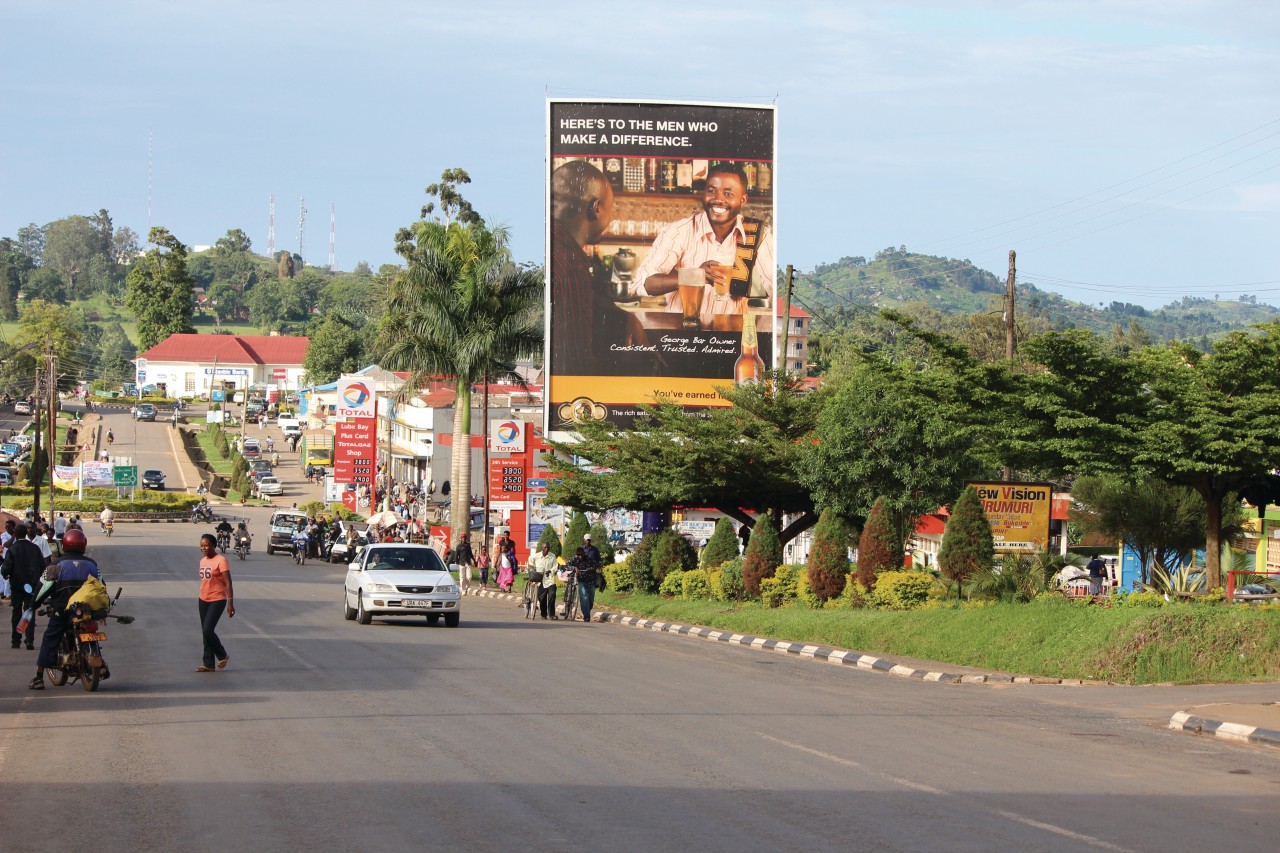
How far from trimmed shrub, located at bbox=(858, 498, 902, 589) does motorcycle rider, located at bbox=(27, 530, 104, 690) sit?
1528 centimetres

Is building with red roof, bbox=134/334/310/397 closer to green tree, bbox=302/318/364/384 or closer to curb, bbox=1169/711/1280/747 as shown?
green tree, bbox=302/318/364/384

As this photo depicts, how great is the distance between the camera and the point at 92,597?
595 inches

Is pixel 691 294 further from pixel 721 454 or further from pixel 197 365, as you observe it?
pixel 197 365

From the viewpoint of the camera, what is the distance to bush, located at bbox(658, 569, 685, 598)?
3425cm

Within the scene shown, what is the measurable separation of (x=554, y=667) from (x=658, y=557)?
55.9 feet

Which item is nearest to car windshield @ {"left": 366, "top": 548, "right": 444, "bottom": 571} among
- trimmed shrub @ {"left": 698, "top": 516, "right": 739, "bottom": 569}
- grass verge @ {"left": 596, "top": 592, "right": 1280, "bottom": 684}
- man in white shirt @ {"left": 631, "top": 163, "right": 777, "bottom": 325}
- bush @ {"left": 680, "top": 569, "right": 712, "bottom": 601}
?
grass verge @ {"left": 596, "top": 592, "right": 1280, "bottom": 684}

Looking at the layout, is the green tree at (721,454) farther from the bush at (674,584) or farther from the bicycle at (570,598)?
the bicycle at (570,598)

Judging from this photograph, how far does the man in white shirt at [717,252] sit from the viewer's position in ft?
127

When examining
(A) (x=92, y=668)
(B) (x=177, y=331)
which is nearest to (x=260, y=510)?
(A) (x=92, y=668)

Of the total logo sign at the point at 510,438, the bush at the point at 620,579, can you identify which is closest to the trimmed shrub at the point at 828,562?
the bush at the point at 620,579

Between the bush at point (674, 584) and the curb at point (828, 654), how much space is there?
77.8 inches

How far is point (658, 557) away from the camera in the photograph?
3597 centimetres

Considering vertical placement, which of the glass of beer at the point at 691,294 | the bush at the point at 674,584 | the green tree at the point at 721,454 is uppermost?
the glass of beer at the point at 691,294

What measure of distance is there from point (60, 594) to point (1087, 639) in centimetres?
1281
